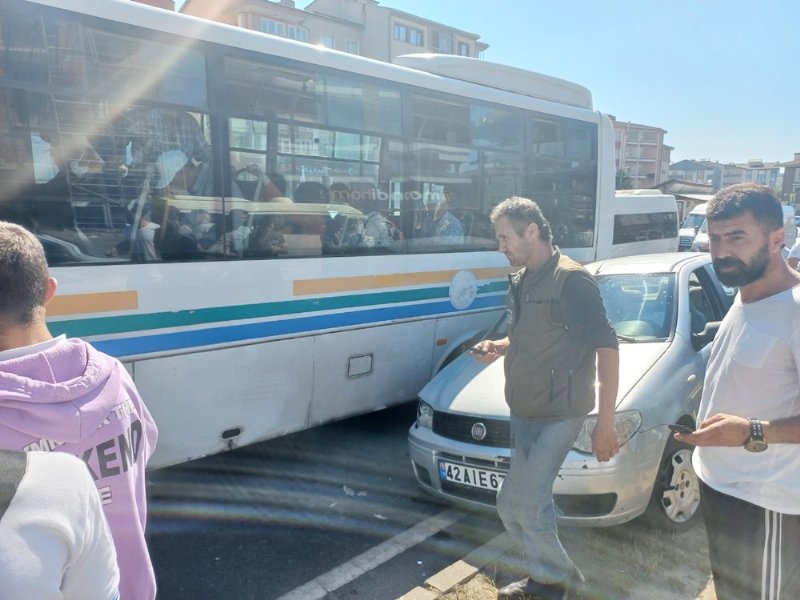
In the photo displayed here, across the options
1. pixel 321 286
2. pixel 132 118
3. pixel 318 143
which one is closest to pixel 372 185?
pixel 318 143

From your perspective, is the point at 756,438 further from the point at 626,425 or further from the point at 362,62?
the point at 362,62

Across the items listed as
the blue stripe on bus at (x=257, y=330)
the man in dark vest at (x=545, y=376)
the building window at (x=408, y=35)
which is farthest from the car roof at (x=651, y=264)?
the building window at (x=408, y=35)

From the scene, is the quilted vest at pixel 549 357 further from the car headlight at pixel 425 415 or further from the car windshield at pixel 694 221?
the car windshield at pixel 694 221

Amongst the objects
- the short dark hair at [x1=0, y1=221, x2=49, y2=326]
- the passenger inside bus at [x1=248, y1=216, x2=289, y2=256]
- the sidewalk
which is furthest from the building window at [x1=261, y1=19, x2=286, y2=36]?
the short dark hair at [x1=0, y1=221, x2=49, y2=326]

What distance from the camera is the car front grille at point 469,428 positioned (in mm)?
3643

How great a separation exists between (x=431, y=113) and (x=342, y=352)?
2.30m

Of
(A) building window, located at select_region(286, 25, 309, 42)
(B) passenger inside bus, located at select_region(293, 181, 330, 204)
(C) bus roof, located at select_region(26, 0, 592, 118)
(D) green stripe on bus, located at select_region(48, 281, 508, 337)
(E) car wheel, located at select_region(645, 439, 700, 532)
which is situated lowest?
(E) car wheel, located at select_region(645, 439, 700, 532)

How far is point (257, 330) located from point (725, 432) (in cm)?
311

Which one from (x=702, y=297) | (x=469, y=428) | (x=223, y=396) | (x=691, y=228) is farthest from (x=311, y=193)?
(x=691, y=228)

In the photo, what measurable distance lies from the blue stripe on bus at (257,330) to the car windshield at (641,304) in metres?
1.57

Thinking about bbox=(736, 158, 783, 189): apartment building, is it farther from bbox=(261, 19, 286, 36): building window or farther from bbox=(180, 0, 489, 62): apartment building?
bbox=(261, 19, 286, 36): building window

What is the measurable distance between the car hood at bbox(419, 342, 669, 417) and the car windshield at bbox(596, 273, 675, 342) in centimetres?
17

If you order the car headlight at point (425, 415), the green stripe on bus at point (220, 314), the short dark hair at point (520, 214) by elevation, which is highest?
the short dark hair at point (520, 214)

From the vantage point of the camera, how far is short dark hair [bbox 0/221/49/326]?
138 cm
